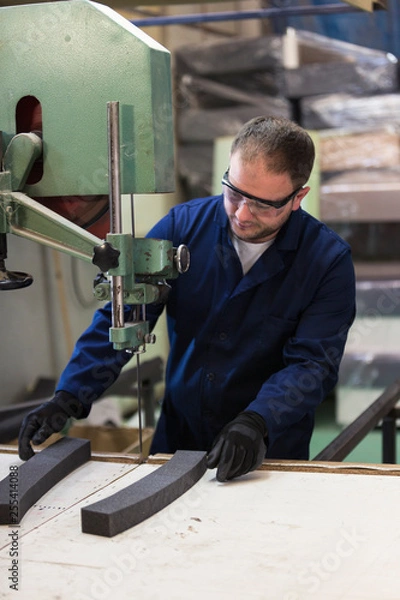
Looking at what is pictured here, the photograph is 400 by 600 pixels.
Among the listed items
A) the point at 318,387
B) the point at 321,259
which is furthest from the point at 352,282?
the point at 318,387

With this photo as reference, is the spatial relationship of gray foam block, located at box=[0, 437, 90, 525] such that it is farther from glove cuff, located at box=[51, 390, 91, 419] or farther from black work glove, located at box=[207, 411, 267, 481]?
black work glove, located at box=[207, 411, 267, 481]

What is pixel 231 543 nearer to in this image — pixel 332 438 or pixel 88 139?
pixel 88 139

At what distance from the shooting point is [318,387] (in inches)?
67.6

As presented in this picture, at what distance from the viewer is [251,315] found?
1818 mm

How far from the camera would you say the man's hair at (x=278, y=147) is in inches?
65.2

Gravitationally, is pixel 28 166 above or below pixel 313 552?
above

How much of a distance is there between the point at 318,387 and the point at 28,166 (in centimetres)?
79

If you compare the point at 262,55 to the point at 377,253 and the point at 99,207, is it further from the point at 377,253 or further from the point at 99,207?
the point at 99,207

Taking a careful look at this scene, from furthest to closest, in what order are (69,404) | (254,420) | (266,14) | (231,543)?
(266,14) → (69,404) → (254,420) → (231,543)

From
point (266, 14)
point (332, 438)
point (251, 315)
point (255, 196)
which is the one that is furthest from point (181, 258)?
point (332, 438)

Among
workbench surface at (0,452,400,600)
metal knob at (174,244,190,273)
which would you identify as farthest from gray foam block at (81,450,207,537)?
metal knob at (174,244,190,273)

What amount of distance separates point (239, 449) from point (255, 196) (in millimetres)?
539

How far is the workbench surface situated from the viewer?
1.05m

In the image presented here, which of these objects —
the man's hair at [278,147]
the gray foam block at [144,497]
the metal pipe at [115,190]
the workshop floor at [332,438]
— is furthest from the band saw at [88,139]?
the workshop floor at [332,438]
